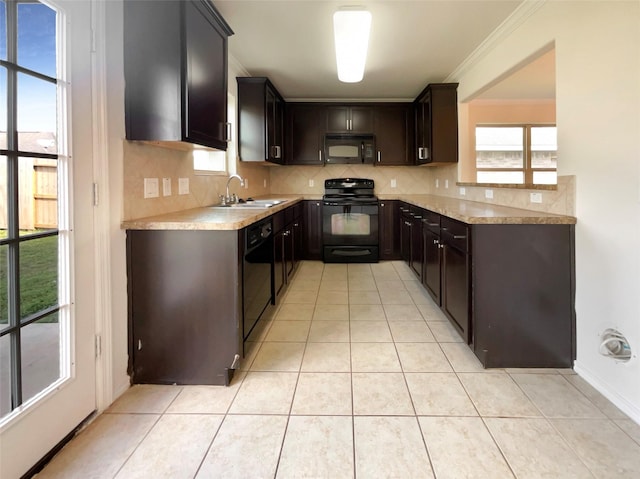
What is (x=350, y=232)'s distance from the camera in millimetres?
5176

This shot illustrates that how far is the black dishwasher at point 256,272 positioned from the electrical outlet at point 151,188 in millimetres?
591

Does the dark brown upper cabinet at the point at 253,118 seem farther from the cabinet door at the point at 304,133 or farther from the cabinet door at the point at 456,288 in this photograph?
the cabinet door at the point at 456,288

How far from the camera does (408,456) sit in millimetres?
1447

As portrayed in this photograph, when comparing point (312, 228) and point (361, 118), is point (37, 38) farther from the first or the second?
point (361, 118)

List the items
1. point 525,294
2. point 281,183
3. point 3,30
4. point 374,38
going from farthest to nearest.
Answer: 1. point 281,183
2. point 374,38
3. point 525,294
4. point 3,30

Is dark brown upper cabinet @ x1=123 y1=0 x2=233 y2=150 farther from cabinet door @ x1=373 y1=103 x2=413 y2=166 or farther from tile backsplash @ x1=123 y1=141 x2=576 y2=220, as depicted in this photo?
cabinet door @ x1=373 y1=103 x2=413 y2=166

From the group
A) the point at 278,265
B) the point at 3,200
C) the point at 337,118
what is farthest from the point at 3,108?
the point at 337,118

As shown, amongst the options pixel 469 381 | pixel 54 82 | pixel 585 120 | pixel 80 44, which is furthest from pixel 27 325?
pixel 585 120

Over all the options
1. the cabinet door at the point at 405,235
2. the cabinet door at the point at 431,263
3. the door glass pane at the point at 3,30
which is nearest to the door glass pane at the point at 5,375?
the door glass pane at the point at 3,30

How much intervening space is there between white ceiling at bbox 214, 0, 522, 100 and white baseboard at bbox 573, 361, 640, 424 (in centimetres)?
235

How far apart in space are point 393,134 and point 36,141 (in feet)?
15.0

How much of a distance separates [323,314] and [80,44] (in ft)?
7.60

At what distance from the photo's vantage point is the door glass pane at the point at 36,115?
129cm

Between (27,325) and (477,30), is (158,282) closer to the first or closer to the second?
(27,325)
